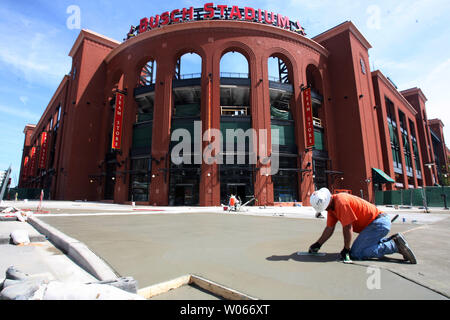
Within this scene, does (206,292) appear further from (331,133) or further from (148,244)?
(331,133)

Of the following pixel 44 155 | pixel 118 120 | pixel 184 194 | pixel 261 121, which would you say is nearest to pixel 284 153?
pixel 261 121

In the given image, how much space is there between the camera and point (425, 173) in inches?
1970

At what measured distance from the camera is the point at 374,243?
3893mm

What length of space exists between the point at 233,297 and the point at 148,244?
11.0 feet

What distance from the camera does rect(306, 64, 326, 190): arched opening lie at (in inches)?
1118

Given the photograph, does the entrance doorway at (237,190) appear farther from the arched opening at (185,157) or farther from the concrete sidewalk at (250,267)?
the concrete sidewalk at (250,267)

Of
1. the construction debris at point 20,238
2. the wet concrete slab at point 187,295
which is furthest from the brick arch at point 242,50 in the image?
the wet concrete slab at point 187,295

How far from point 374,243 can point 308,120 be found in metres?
25.0

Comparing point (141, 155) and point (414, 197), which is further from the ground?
point (141, 155)

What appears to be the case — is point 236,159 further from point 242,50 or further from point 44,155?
point 44,155

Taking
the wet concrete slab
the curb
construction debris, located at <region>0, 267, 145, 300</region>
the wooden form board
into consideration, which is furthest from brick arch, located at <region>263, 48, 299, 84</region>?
construction debris, located at <region>0, 267, 145, 300</region>

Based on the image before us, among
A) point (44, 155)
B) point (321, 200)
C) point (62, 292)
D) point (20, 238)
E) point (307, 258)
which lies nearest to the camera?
point (62, 292)

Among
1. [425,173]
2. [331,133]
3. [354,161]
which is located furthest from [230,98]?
[425,173]

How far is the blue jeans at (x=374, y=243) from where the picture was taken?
382 centimetres
